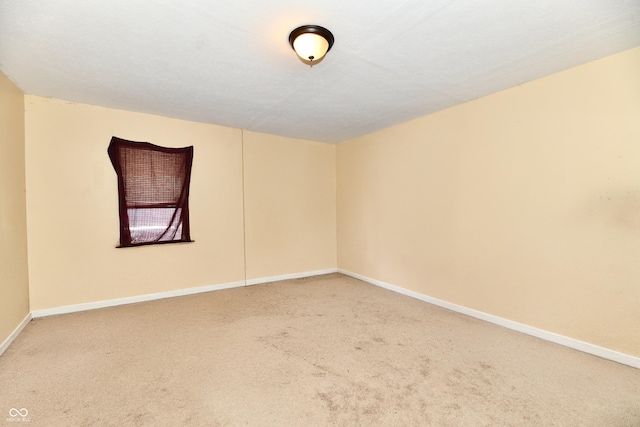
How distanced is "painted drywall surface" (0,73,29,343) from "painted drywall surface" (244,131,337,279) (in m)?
2.36

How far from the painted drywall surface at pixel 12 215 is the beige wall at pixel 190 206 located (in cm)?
14

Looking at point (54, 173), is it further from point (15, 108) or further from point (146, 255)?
point (146, 255)

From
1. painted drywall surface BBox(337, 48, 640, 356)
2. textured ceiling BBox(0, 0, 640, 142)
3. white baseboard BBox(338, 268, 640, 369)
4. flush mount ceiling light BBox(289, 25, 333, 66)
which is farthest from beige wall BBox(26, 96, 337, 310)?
flush mount ceiling light BBox(289, 25, 333, 66)

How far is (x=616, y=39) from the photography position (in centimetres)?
188

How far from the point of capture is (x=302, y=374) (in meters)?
1.90

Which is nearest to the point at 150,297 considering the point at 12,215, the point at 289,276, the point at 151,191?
the point at 151,191

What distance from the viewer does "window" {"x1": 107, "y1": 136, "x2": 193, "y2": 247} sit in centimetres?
328

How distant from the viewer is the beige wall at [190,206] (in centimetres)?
296

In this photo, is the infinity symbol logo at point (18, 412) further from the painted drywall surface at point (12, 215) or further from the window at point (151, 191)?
the window at point (151, 191)

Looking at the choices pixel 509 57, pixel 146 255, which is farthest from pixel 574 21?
pixel 146 255

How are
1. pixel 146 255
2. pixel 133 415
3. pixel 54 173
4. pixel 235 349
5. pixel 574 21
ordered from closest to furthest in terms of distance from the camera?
pixel 133 415 → pixel 574 21 → pixel 235 349 → pixel 54 173 → pixel 146 255

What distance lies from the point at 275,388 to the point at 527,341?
2181mm

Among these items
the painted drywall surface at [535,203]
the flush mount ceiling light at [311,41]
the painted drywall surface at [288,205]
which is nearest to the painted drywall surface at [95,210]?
the painted drywall surface at [288,205]

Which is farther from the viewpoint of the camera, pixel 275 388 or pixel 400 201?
pixel 400 201
